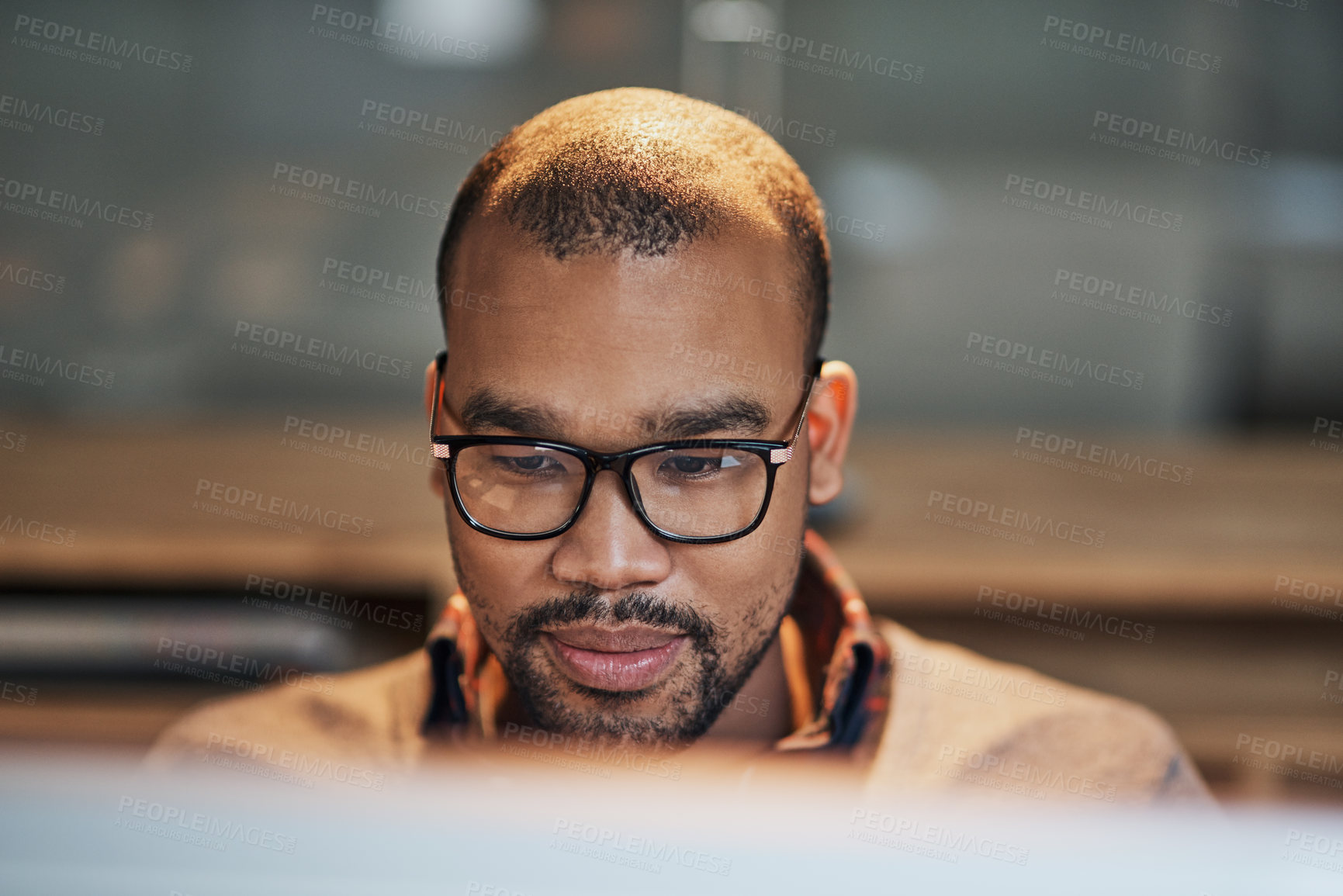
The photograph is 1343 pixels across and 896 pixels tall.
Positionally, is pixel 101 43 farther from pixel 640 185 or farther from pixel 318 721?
pixel 640 185

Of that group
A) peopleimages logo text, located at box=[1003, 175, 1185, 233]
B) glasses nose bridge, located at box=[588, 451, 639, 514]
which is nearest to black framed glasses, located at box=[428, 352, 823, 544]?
glasses nose bridge, located at box=[588, 451, 639, 514]

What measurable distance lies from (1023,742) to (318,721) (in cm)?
72

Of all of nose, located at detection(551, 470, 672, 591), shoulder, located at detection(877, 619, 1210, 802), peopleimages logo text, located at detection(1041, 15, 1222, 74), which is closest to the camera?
nose, located at detection(551, 470, 672, 591)

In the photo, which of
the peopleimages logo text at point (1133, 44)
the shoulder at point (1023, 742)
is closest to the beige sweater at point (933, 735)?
the shoulder at point (1023, 742)

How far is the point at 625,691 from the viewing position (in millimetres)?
795

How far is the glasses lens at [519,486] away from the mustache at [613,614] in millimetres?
58

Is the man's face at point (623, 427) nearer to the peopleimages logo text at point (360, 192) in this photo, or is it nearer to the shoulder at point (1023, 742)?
the shoulder at point (1023, 742)

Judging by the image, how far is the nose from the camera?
74 cm

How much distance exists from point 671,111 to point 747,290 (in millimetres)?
179

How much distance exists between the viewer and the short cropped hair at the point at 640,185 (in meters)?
0.79

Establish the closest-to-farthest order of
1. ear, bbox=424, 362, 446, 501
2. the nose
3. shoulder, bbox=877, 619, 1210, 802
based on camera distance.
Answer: the nose → ear, bbox=424, 362, 446, 501 → shoulder, bbox=877, 619, 1210, 802

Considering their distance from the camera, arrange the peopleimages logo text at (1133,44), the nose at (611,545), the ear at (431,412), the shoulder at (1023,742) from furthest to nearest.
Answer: the peopleimages logo text at (1133,44)
the shoulder at (1023,742)
the ear at (431,412)
the nose at (611,545)

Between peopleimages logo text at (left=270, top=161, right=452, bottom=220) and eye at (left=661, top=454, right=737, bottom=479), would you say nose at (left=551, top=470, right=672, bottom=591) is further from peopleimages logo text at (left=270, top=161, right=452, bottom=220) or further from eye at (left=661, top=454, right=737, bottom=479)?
peopleimages logo text at (left=270, top=161, right=452, bottom=220)

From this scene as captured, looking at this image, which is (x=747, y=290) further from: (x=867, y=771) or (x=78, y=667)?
(x=78, y=667)
